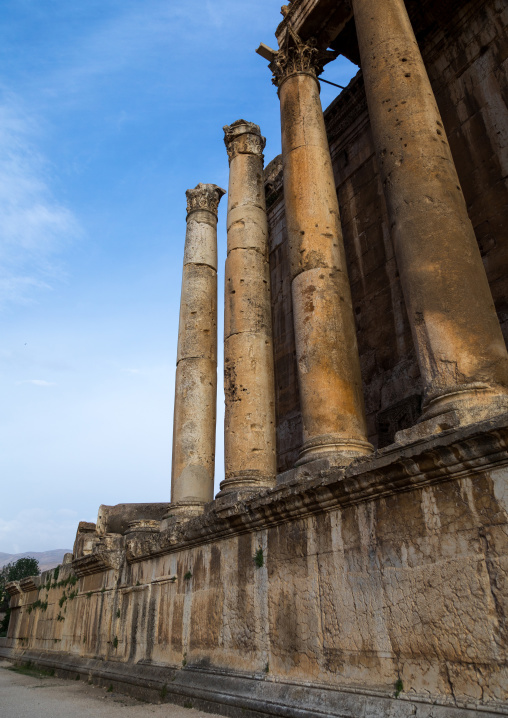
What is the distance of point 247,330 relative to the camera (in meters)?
10.4

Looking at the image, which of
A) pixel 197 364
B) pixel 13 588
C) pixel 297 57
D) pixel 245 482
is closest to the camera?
pixel 245 482

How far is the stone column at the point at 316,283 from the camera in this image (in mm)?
7312

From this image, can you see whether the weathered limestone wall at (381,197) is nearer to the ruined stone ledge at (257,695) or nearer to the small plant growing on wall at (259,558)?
the small plant growing on wall at (259,558)

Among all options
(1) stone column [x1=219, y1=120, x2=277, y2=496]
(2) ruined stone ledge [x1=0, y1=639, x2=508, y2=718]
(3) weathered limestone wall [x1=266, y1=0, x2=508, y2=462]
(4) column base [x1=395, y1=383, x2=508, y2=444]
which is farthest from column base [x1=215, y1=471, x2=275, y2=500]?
(4) column base [x1=395, y1=383, x2=508, y2=444]

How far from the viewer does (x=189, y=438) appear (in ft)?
38.9

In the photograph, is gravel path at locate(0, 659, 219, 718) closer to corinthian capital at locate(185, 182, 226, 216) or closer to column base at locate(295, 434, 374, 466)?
column base at locate(295, 434, 374, 466)

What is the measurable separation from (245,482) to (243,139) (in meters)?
7.91

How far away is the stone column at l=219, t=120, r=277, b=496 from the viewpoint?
9211 millimetres

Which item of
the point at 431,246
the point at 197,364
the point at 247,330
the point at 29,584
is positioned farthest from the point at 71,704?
the point at 29,584

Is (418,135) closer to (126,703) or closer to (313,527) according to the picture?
(313,527)

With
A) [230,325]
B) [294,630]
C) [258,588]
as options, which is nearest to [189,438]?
[230,325]

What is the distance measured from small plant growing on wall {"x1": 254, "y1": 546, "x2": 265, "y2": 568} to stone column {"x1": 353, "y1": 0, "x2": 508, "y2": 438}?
2752 mm

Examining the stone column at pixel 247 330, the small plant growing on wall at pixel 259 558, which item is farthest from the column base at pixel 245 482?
the small plant growing on wall at pixel 259 558

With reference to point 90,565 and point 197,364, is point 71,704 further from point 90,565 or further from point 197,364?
→ point 197,364
